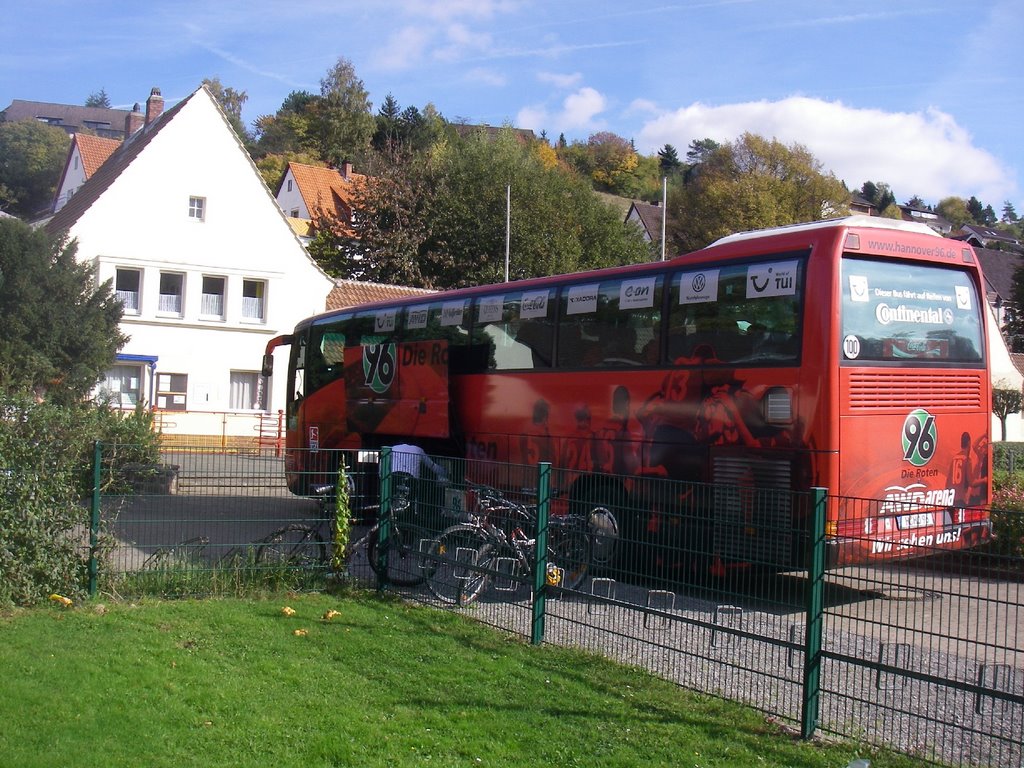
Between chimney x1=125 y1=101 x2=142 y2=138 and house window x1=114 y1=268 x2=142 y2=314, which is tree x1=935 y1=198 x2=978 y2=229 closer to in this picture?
chimney x1=125 y1=101 x2=142 y2=138

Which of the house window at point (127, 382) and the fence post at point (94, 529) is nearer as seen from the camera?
the fence post at point (94, 529)

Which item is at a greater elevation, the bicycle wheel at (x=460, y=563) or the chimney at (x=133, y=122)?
the chimney at (x=133, y=122)

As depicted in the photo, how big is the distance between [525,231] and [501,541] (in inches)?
1586

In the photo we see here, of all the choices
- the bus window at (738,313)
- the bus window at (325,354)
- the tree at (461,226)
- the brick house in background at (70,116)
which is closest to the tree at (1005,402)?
the tree at (461,226)

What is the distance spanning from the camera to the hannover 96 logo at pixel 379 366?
16.2m

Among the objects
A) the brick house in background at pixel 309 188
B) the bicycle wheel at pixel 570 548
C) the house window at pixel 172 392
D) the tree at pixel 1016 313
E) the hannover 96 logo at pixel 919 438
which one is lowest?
the bicycle wheel at pixel 570 548

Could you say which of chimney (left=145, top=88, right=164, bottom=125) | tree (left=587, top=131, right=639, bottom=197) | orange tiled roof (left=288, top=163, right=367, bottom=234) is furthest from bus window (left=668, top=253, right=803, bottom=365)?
tree (left=587, top=131, right=639, bottom=197)

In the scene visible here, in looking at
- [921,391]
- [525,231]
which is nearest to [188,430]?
[525,231]

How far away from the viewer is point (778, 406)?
32.2ft

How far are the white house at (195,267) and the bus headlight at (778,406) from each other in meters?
26.0

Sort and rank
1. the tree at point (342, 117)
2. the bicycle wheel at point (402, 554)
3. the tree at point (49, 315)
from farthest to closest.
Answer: the tree at point (342, 117) → the tree at point (49, 315) → the bicycle wheel at point (402, 554)

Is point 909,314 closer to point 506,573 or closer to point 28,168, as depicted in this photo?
point 506,573

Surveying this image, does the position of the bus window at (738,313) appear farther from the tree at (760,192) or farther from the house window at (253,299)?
the tree at (760,192)

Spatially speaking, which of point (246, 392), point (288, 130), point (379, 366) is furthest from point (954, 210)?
point (379, 366)
